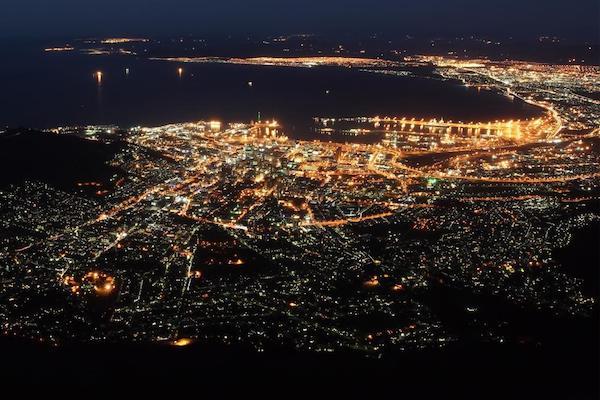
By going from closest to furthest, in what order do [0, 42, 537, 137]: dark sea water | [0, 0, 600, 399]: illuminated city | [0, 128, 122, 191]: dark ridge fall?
[0, 0, 600, 399]: illuminated city < [0, 128, 122, 191]: dark ridge < [0, 42, 537, 137]: dark sea water

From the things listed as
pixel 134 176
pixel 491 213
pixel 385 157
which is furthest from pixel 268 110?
pixel 491 213

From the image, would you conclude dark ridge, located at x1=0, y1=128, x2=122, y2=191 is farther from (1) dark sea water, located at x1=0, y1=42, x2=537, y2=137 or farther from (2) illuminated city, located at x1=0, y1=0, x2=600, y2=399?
(1) dark sea water, located at x1=0, y1=42, x2=537, y2=137

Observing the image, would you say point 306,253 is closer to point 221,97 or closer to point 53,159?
point 53,159

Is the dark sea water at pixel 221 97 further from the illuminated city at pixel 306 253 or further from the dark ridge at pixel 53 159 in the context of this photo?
the dark ridge at pixel 53 159

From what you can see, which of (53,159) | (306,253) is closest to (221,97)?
(53,159)

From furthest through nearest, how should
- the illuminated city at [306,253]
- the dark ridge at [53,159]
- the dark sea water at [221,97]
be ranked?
the dark sea water at [221,97] < the dark ridge at [53,159] < the illuminated city at [306,253]

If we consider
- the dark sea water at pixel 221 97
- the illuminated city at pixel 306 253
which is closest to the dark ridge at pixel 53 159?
the illuminated city at pixel 306 253

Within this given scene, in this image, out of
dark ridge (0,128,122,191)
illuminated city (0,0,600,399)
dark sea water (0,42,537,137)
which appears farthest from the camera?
dark sea water (0,42,537,137)

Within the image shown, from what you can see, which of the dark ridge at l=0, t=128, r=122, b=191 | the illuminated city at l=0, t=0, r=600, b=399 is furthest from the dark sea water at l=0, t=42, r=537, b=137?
the dark ridge at l=0, t=128, r=122, b=191

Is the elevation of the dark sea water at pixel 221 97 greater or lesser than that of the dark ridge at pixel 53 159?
greater
